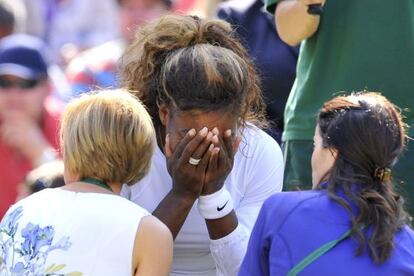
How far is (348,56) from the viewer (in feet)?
13.7

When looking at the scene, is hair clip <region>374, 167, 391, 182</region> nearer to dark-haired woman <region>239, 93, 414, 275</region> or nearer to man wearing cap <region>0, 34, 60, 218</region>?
dark-haired woman <region>239, 93, 414, 275</region>

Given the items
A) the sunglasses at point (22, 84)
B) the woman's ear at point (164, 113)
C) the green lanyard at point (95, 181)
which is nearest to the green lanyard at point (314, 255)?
the green lanyard at point (95, 181)

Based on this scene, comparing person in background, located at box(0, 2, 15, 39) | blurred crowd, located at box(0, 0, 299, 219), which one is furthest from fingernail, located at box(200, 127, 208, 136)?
person in background, located at box(0, 2, 15, 39)

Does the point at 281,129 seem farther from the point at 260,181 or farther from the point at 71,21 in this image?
the point at 71,21

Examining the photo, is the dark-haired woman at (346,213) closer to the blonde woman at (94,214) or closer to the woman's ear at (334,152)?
the woman's ear at (334,152)

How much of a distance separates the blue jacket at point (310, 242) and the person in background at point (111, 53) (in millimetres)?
3101

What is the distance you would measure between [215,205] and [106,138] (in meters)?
0.50

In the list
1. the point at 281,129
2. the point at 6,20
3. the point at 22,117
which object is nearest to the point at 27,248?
the point at 281,129

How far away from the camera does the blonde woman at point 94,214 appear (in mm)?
3277

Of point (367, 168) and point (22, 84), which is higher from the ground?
point (367, 168)

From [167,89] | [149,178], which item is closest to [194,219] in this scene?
[149,178]

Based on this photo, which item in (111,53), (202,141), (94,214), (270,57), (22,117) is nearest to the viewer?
(94,214)

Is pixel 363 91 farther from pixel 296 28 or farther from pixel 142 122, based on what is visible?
pixel 142 122

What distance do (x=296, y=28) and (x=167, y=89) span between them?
2.43 ft
